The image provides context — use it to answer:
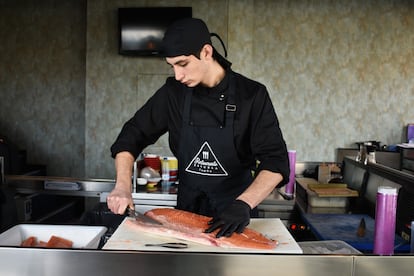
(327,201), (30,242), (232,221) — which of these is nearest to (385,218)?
(232,221)

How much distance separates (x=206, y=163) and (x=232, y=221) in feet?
1.74

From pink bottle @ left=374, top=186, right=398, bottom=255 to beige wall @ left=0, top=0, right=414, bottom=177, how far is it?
11.6 ft

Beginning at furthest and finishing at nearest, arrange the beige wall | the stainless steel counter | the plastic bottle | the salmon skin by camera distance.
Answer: the beige wall → the plastic bottle → the salmon skin → the stainless steel counter

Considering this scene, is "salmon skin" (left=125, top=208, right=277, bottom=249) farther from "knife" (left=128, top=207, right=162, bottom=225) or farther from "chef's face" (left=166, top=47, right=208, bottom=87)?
"chef's face" (left=166, top=47, right=208, bottom=87)

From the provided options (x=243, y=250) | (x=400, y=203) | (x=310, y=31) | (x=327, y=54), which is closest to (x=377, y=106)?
(x=327, y=54)

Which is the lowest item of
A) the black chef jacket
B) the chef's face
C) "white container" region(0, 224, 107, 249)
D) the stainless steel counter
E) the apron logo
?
"white container" region(0, 224, 107, 249)

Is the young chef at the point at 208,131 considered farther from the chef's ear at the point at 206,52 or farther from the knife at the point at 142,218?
the knife at the point at 142,218

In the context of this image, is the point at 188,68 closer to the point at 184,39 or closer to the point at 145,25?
the point at 184,39

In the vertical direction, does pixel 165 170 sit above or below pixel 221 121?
below

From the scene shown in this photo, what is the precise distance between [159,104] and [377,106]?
4.01m

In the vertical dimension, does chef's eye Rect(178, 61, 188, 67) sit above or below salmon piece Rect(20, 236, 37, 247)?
above

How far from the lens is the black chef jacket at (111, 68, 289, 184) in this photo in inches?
66.3

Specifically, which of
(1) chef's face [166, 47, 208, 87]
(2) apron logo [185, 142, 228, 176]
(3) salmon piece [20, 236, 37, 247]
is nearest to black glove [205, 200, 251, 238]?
(2) apron logo [185, 142, 228, 176]

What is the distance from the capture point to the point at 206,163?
1795 millimetres
